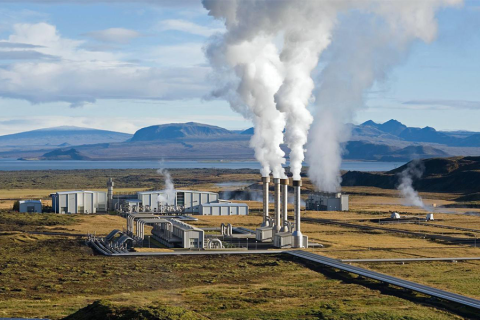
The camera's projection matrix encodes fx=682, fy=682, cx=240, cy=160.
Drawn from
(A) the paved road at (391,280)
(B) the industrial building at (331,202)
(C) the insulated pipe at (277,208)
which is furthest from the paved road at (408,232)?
(A) the paved road at (391,280)

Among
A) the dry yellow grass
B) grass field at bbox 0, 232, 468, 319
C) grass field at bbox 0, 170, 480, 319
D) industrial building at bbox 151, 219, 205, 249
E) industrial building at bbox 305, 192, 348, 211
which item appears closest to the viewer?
grass field at bbox 0, 232, 468, 319

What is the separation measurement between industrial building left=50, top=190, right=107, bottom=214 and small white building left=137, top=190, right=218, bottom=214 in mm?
6622

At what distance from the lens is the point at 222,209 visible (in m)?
113

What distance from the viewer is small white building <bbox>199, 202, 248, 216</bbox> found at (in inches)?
4412

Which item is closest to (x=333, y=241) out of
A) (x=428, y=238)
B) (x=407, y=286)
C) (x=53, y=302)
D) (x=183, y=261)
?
(x=428, y=238)

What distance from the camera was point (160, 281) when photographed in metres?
50.6

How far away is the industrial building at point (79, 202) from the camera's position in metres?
110

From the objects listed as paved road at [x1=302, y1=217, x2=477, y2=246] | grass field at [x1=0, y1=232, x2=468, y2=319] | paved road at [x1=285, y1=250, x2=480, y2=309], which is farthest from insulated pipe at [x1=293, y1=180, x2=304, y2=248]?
paved road at [x1=302, y1=217, x2=477, y2=246]

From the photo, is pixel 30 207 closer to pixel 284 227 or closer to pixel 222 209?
pixel 222 209

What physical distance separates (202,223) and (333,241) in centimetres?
2598

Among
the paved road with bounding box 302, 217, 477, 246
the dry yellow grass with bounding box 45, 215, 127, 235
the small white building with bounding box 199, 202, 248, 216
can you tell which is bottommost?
the paved road with bounding box 302, 217, 477, 246

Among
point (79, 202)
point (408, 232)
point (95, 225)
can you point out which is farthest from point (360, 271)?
point (79, 202)

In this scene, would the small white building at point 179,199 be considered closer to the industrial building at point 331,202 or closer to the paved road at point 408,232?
the paved road at point 408,232

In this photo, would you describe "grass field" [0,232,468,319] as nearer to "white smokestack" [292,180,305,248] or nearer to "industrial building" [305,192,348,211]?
"white smokestack" [292,180,305,248]
